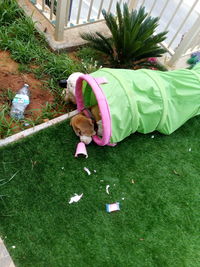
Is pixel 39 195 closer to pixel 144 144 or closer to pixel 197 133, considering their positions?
pixel 144 144

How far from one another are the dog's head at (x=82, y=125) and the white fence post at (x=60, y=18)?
130 centimetres

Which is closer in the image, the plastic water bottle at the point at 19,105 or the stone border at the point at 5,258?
the stone border at the point at 5,258

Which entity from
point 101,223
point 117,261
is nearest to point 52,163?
point 101,223

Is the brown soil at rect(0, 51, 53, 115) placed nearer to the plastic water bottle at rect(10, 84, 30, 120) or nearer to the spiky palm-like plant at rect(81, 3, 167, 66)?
the plastic water bottle at rect(10, 84, 30, 120)

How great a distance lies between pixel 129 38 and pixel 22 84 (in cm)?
137

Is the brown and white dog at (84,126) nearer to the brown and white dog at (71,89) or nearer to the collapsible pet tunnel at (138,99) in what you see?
the collapsible pet tunnel at (138,99)

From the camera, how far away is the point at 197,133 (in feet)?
10.9

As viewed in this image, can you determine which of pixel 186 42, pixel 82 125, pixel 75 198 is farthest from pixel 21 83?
pixel 186 42

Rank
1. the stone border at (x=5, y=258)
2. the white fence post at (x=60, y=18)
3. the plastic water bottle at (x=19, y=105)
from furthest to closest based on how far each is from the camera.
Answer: the white fence post at (x=60, y=18)
the plastic water bottle at (x=19, y=105)
the stone border at (x=5, y=258)

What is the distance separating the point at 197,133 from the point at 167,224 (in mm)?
1325

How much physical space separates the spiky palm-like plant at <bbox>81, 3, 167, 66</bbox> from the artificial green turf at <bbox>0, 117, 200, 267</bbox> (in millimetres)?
1105

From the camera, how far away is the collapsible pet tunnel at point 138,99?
7.99 ft

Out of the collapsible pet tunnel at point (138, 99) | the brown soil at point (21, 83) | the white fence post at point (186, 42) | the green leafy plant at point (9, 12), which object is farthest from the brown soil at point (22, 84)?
the white fence post at point (186, 42)

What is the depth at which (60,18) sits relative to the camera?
317 centimetres
